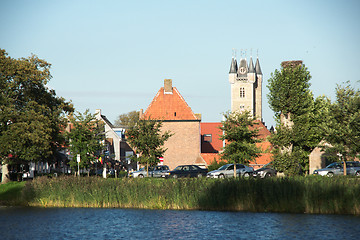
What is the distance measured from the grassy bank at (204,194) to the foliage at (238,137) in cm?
1526

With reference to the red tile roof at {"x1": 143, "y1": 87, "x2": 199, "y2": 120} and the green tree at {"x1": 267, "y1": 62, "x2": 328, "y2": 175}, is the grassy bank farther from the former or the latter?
the red tile roof at {"x1": 143, "y1": 87, "x2": 199, "y2": 120}

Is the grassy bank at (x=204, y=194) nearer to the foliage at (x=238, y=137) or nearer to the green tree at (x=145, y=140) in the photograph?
the foliage at (x=238, y=137)

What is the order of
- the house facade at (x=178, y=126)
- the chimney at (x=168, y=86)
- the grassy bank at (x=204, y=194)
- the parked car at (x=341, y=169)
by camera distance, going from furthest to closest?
the chimney at (x=168, y=86) < the house facade at (x=178, y=126) < the parked car at (x=341, y=169) < the grassy bank at (x=204, y=194)

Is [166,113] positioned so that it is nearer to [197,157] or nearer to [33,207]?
[197,157]

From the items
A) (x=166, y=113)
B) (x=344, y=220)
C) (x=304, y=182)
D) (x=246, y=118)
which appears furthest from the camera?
(x=166, y=113)

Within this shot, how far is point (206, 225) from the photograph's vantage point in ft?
79.8

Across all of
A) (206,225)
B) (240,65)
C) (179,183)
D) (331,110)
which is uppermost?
(240,65)

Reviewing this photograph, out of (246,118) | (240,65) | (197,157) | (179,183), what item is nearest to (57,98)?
(246,118)

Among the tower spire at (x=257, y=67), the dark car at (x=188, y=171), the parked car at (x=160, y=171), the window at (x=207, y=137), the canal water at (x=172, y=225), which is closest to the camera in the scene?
the canal water at (x=172, y=225)

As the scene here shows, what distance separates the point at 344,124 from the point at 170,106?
44.5 meters

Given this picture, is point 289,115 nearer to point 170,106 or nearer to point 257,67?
point 170,106

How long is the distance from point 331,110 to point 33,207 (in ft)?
65.4

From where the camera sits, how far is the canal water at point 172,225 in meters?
21.9

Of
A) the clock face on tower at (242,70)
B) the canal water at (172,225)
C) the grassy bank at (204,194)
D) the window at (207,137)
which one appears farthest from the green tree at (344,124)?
the clock face on tower at (242,70)
